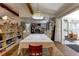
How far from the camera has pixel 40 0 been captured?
3.75ft

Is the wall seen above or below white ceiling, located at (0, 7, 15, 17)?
below

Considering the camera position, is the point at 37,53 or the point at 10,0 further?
the point at 37,53

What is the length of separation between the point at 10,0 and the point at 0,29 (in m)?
4.06

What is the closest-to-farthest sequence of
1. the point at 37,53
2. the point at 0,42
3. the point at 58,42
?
the point at 37,53
the point at 0,42
the point at 58,42

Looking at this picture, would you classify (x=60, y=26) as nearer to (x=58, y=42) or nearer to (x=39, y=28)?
(x=58, y=42)

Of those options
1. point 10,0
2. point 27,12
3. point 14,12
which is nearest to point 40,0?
point 10,0

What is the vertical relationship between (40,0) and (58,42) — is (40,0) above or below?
above

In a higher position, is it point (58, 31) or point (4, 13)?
point (4, 13)

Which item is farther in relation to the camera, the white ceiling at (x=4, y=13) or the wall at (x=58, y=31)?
the wall at (x=58, y=31)

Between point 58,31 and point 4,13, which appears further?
point 58,31

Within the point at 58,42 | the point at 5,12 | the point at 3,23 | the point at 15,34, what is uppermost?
the point at 5,12

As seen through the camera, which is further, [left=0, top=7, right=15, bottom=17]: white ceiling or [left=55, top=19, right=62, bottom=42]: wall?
[left=55, top=19, right=62, bottom=42]: wall

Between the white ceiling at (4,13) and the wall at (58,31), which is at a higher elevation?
the white ceiling at (4,13)

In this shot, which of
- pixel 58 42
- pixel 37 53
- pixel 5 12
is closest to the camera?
pixel 37 53
